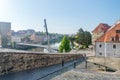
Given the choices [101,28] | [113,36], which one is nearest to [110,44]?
[113,36]

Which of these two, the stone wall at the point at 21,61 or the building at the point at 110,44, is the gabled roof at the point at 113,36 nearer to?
the building at the point at 110,44

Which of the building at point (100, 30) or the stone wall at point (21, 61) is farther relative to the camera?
the building at point (100, 30)

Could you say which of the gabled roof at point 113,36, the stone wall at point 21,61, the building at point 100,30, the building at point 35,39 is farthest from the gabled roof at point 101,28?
the building at point 35,39

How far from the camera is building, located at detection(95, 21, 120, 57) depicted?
44719 mm

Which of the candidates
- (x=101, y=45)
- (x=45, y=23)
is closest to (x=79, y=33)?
(x=101, y=45)

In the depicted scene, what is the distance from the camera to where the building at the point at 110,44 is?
147 ft

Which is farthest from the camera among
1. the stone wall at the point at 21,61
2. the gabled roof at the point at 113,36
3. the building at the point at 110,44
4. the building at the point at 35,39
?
the building at the point at 35,39

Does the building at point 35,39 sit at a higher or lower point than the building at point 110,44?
higher

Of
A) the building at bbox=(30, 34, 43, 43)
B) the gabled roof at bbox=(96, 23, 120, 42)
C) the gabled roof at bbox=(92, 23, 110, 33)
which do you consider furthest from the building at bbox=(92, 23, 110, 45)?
the building at bbox=(30, 34, 43, 43)

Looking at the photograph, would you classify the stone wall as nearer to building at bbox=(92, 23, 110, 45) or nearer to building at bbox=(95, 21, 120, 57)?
building at bbox=(95, 21, 120, 57)

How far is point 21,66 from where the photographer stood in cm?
788

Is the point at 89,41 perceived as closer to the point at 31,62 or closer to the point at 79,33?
the point at 79,33

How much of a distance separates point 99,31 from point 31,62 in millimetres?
55577

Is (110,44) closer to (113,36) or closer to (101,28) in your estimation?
(113,36)
